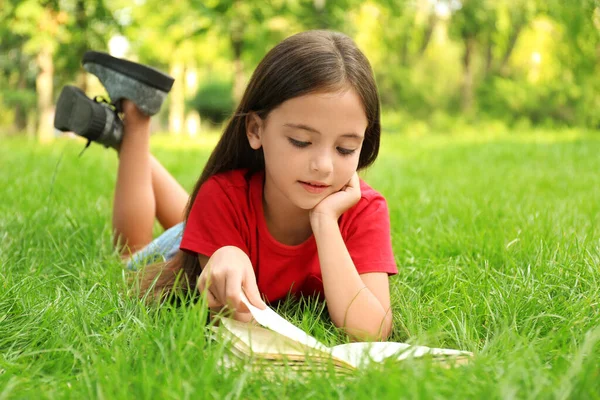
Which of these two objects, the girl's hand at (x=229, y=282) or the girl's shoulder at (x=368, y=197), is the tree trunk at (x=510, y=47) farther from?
the girl's hand at (x=229, y=282)

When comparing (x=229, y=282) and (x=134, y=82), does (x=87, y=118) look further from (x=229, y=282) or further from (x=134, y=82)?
(x=229, y=282)

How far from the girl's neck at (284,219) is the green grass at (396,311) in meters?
0.23

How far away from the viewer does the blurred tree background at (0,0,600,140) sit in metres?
9.92

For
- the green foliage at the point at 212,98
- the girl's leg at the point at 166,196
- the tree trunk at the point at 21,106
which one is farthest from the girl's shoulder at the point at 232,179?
the green foliage at the point at 212,98

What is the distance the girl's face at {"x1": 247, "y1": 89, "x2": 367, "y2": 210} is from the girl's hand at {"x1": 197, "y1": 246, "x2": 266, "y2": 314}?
28 cm

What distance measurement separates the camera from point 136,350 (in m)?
1.53

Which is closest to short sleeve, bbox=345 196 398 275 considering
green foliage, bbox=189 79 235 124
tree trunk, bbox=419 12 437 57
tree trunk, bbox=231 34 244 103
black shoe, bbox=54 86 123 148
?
black shoe, bbox=54 86 123 148

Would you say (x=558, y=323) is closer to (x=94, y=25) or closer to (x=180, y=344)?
(x=180, y=344)

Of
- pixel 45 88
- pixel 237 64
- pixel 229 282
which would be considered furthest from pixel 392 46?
pixel 229 282

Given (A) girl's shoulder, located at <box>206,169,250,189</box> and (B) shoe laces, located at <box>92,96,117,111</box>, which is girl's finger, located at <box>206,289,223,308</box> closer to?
(A) girl's shoulder, located at <box>206,169,250,189</box>

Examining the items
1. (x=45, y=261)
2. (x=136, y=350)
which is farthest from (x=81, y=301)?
(x=45, y=261)

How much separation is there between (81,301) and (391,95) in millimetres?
15908

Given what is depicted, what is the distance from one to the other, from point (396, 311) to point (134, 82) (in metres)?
1.40

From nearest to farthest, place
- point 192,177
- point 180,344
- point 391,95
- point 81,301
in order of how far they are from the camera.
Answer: point 180,344 < point 81,301 < point 192,177 < point 391,95
